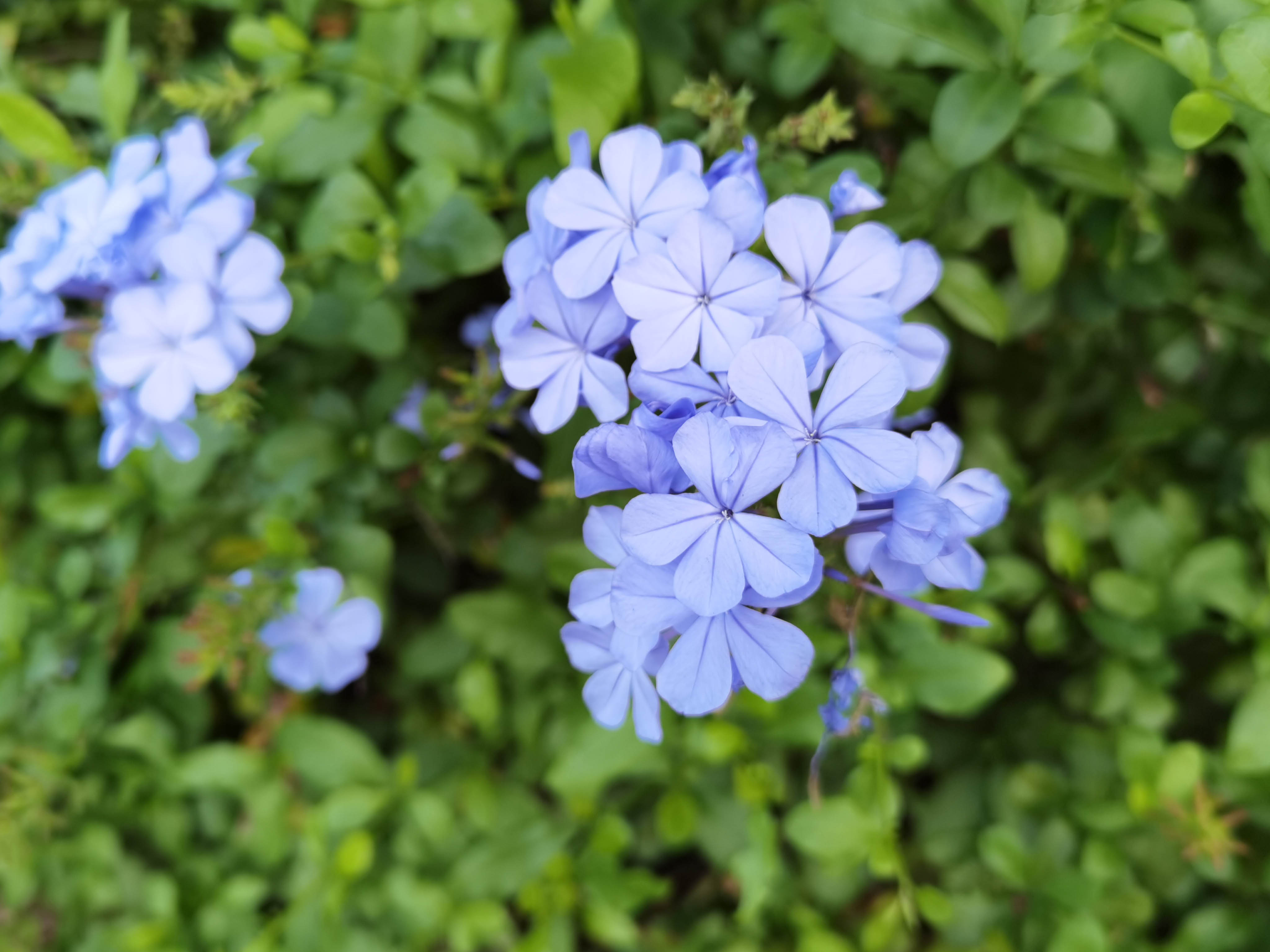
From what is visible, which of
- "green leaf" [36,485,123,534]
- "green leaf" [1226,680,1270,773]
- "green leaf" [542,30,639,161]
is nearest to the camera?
"green leaf" [542,30,639,161]

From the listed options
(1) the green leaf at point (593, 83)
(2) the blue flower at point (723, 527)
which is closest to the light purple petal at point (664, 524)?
(2) the blue flower at point (723, 527)

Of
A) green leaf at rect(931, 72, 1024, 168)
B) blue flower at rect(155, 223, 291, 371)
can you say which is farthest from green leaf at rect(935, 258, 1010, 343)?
blue flower at rect(155, 223, 291, 371)

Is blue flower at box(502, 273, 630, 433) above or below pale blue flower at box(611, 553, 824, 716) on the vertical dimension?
above

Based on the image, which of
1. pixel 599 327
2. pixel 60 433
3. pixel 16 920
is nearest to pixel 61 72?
pixel 60 433

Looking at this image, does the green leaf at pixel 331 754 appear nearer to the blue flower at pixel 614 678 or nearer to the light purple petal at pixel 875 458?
the blue flower at pixel 614 678

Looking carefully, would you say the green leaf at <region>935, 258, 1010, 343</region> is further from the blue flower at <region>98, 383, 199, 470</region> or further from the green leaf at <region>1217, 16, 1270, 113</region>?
the blue flower at <region>98, 383, 199, 470</region>

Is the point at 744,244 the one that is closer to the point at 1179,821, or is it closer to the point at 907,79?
the point at 907,79
